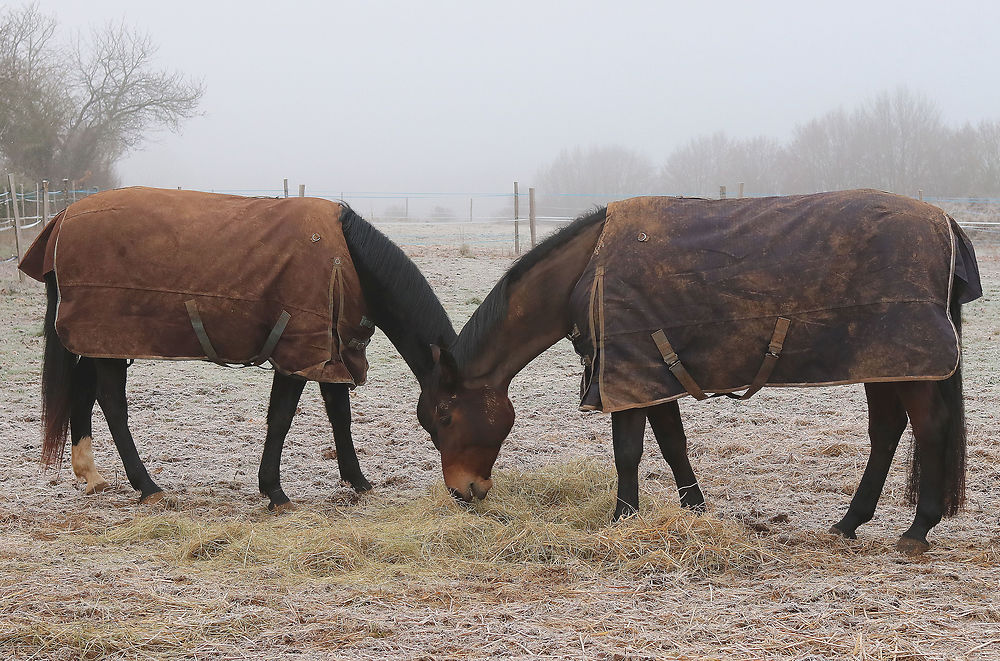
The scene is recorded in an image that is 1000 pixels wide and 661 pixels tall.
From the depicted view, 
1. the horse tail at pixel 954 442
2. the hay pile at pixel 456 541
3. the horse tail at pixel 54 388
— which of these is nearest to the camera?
the hay pile at pixel 456 541

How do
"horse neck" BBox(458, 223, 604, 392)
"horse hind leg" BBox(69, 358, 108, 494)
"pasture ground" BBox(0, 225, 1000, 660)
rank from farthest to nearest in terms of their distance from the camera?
"horse hind leg" BBox(69, 358, 108, 494)
"horse neck" BBox(458, 223, 604, 392)
"pasture ground" BBox(0, 225, 1000, 660)

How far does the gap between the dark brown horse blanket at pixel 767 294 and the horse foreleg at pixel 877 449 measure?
1.59 feet

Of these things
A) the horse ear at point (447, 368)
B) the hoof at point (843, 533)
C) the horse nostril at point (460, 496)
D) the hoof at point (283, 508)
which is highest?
the horse ear at point (447, 368)

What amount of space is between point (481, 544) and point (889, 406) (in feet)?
6.85

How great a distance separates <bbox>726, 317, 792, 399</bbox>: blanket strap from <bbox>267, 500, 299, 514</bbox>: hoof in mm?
2501

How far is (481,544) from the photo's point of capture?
144 inches

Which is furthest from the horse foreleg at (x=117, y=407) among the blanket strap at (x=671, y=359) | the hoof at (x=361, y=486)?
the blanket strap at (x=671, y=359)

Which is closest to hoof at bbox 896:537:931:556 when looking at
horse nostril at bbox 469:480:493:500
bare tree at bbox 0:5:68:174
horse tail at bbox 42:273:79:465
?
horse nostril at bbox 469:480:493:500

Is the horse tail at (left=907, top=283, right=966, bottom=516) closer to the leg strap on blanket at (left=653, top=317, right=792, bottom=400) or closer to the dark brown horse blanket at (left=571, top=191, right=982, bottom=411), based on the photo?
the dark brown horse blanket at (left=571, top=191, right=982, bottom=411)

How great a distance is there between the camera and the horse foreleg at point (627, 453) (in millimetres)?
3775

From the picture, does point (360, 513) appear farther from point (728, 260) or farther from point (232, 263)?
point (728, 260)

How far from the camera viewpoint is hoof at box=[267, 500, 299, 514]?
173 inches

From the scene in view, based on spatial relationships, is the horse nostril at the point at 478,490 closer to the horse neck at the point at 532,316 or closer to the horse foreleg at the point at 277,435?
the horse neck at the point at 532,316

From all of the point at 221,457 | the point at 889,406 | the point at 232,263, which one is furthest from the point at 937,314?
the point at 221,457
